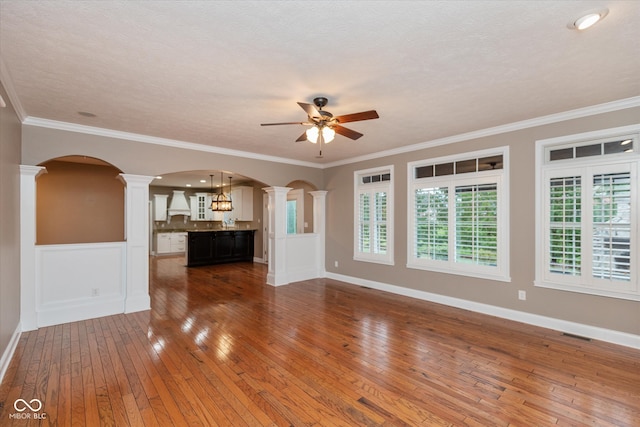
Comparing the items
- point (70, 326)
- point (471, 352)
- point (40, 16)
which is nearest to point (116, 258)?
point (70, 326)

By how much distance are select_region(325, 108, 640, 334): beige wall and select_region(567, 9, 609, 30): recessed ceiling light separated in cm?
209

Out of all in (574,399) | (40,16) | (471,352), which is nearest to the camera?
(40,16)

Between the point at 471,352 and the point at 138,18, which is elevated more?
the point at 138,18

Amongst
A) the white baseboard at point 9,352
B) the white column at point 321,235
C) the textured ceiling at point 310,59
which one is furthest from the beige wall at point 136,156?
the white baseboard at point 9,352

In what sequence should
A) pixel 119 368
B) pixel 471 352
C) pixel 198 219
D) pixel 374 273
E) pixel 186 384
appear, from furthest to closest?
pixel 198 219 → pixel 374 273 → pixel 471 352 → pixel 119 368 → pixel 186 384

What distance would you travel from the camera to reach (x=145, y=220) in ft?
15.0

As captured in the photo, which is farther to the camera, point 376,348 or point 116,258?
point 116,258

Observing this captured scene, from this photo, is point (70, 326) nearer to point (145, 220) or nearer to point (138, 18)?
point (145, 220)

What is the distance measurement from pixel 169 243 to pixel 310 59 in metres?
10.5

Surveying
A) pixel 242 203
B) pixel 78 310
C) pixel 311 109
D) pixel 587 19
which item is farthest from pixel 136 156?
pixel 242 203

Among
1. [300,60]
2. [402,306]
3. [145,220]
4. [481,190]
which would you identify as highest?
[300,60]

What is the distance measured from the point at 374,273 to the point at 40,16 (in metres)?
5.52

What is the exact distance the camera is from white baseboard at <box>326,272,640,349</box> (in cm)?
332

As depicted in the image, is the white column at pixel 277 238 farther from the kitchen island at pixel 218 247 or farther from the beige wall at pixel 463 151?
the kitchen island at pixel 218 247
